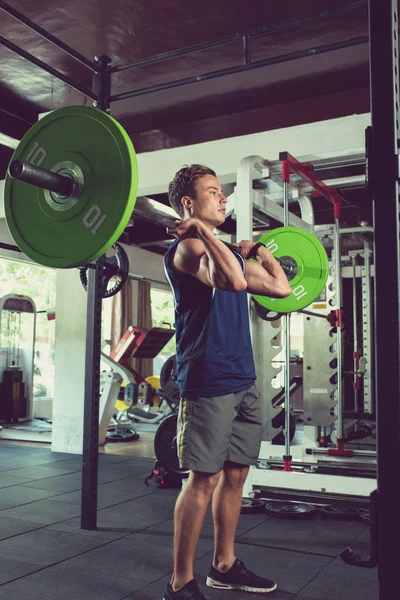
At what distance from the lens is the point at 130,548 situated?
240 cm

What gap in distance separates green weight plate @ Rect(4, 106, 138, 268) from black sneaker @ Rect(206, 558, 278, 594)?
3.69 feet

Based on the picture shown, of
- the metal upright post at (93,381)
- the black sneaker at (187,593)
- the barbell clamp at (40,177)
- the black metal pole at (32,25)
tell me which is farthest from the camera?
the metal upright post at (93,381)

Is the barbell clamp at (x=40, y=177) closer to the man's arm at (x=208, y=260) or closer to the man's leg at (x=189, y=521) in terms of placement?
the man's arm at (x=208, y=260)

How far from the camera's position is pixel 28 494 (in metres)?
3.43

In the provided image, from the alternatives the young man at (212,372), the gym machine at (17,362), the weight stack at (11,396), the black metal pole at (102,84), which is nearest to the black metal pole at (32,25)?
the black metal pole at (102,84)

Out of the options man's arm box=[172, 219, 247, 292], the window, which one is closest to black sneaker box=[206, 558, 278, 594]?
man's arm box=[172, 219, 247, 292]

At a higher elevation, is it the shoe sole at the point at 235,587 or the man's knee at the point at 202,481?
the man's knee at the point at 202,481

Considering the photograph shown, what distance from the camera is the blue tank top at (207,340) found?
1.80 meters

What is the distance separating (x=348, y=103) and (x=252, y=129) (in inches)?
31.2

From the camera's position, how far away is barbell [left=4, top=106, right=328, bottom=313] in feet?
5.24

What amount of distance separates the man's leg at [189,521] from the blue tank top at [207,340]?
0.86 feet

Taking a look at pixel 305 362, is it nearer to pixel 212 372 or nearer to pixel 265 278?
pixel 265 278

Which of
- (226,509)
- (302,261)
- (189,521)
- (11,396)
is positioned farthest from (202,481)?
(11,396)

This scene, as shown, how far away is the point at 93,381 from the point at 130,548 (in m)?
0.71
